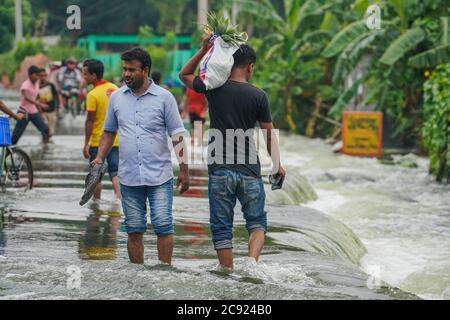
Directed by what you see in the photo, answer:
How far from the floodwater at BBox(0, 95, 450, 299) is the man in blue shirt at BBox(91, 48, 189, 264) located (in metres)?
0.46

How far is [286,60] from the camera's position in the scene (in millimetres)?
32656

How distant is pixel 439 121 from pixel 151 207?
12.5 metres

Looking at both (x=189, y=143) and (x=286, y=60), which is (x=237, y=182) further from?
(x=286, y=60)

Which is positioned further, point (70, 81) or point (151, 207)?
point (70, 81)

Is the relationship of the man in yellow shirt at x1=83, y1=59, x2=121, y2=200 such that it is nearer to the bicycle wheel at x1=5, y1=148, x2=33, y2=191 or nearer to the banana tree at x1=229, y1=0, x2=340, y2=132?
the bicycle wheel at x1=5, y1=148, x2=33, y2=191

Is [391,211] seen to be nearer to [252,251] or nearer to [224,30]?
[252,251]

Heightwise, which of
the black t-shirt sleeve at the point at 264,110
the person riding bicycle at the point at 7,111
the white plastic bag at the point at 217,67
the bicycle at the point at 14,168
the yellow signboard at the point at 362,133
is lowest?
the yellow signboard at the point at 362,133

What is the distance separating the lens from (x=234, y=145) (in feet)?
27.9

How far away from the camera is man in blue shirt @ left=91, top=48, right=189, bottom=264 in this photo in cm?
851

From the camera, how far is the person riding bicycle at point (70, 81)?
30766 millimetres

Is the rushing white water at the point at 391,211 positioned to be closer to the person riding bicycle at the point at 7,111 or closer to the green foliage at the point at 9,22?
the person riding bicycle at the point at 7,111

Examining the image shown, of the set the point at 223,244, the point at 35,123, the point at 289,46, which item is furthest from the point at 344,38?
the point at 223,244

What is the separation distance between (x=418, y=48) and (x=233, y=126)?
53.1 ft

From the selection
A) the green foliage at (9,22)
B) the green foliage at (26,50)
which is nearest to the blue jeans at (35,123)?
the green foliage at (26,50)
